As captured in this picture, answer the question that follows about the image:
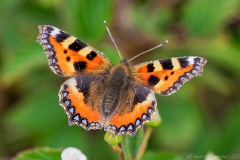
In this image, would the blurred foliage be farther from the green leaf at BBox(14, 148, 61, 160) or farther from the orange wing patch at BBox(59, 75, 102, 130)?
the green leaf at BBox(14, 148, 61, 160)

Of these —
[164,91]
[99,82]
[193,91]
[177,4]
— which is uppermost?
[177,4]

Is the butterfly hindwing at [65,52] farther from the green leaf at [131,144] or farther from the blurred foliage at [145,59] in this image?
the blurred foliage at [145,59]

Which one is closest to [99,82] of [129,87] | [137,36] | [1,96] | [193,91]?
[129,87]

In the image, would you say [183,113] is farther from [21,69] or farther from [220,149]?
[21,69]

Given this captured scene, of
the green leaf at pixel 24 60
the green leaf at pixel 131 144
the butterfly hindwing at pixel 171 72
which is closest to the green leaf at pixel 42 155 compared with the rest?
the green leaf at pixel 131 144

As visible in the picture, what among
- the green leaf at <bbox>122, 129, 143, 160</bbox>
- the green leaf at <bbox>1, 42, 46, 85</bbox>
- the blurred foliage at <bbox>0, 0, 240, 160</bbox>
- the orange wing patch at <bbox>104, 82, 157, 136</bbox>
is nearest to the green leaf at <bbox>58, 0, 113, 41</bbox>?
the blurred foliage at <bbox>0, 0, 240, 160</bbox>

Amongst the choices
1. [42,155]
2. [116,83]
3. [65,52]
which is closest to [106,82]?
[116,83]
